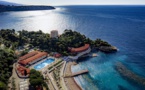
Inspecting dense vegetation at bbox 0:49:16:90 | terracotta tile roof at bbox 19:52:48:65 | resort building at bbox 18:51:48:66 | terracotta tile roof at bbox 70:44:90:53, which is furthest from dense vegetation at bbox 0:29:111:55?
dense vegetation at bbox 0:49:16:90

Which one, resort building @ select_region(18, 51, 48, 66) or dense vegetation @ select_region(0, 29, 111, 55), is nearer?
resort building @ select_region(18, 51, 48, 66)

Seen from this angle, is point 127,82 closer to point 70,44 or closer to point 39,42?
point 70,44

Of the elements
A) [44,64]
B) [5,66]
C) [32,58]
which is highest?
[5,66]

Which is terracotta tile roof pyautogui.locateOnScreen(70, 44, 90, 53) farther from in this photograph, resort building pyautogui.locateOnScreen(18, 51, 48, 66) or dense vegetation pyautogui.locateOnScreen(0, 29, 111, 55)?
resort building pyautogui.locateOnScreen(18, 51, 48, 66)

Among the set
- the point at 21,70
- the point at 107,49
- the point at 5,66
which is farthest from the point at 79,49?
the point at 5,66

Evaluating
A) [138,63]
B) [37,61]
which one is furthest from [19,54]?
[138,63]

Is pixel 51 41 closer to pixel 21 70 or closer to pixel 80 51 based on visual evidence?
pixel 80 51
